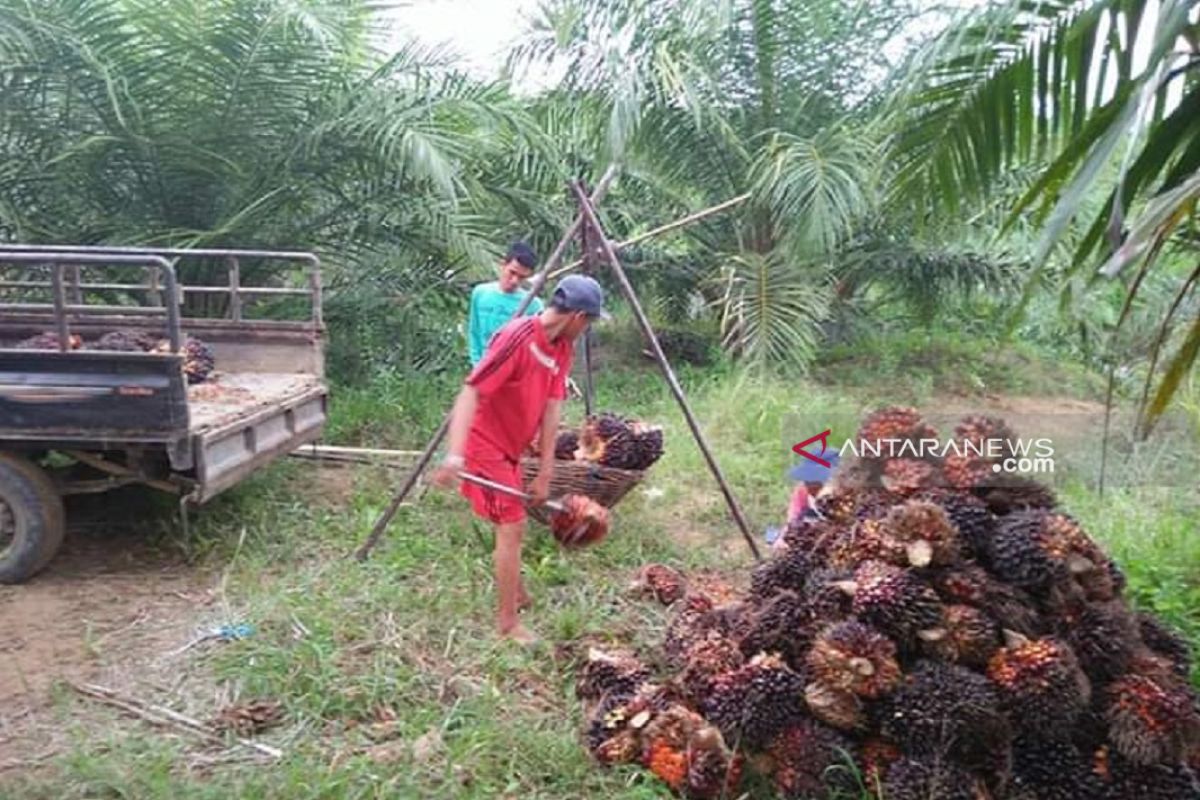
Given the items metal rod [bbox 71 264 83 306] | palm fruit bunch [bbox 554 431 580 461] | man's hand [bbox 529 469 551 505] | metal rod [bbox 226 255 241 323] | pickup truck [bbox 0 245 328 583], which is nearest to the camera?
man's hand [bbox 529 469 551 505]

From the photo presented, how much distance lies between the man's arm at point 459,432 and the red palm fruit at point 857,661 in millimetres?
1366

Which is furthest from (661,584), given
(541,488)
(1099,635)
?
(1099,635)

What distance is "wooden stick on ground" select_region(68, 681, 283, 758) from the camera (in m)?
2.87

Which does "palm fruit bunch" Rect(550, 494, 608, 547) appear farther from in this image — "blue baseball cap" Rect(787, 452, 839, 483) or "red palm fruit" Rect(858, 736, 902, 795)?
"red palm fruit" Rect(858, 736, 902, 795)

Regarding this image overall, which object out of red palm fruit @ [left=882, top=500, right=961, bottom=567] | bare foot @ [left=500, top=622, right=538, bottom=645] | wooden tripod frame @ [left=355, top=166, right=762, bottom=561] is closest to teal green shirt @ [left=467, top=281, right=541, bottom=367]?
wooden tripod frame @ [left=355, top=166, right=762, bottom=561]

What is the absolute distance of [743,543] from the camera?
16.2ft

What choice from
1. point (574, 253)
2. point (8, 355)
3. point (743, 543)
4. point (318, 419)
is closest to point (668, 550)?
point (743, 543)

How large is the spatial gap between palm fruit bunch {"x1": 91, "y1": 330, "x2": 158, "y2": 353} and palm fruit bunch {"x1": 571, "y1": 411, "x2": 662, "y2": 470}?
199 cm

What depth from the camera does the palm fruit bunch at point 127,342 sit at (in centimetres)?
459

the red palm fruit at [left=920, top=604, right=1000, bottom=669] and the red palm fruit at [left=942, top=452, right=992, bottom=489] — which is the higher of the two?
the red palm fruit at [left=942, top=452, right=992, bottom=489]

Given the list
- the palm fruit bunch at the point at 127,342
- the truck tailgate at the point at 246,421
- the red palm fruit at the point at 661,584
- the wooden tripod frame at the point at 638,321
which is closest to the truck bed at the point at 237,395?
the truck tailgate at the point at 246,421

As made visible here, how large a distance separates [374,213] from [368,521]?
3332mm

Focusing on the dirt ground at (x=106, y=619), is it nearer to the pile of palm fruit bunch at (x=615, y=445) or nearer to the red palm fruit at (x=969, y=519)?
the pile of palm fruit bunch at (x=615, y=445)

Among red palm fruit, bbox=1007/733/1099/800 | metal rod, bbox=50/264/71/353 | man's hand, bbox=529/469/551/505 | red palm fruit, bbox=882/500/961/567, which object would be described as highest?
metal rod, bbox=50/264/71/353
